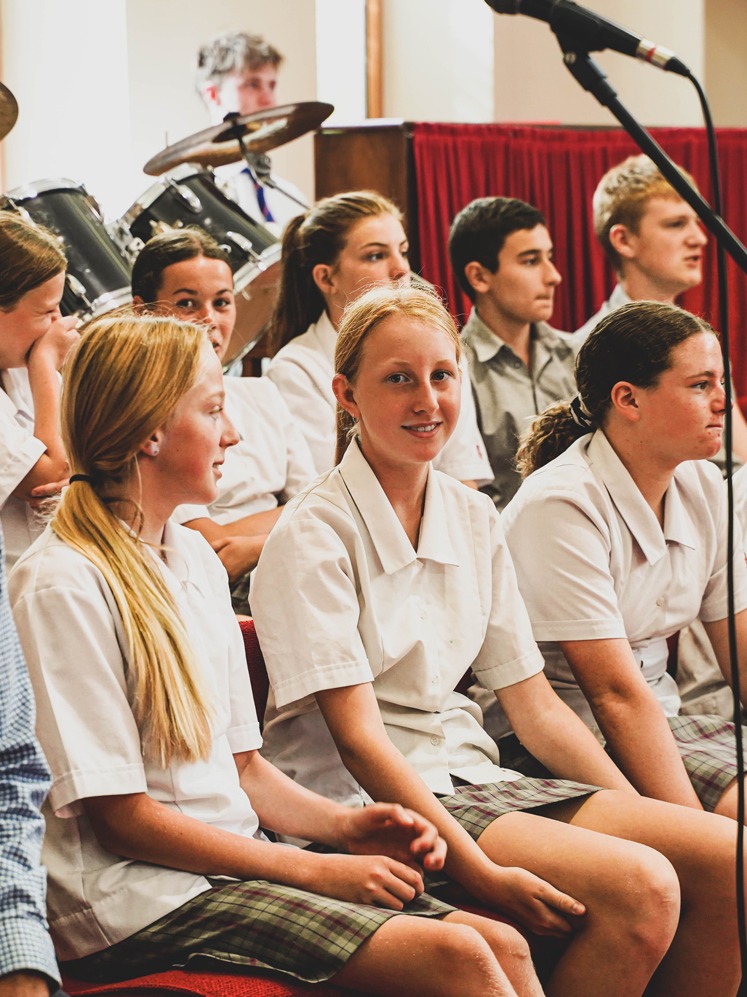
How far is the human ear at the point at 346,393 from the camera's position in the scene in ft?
6.84

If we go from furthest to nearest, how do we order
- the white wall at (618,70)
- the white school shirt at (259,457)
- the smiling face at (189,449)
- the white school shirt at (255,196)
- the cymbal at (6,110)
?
the white wall at (618,70), the white school shirt at (255,196), the cymbal at (6,110), the white school shirt at (259,457), the smiling face at (189,449)

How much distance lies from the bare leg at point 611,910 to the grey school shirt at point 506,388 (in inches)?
63.3

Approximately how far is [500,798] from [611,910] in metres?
0.25

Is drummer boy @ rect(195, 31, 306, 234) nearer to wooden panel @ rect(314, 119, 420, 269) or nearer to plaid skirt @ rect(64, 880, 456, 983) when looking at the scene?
wooden panel @ rect(314, 119, 420, 269)

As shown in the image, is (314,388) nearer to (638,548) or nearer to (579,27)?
(638,548)

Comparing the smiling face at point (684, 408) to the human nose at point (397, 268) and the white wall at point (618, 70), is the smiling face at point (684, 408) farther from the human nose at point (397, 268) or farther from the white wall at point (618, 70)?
the white wall at point (618, 70)

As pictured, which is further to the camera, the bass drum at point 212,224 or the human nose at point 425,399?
the bass drum at point 212,224

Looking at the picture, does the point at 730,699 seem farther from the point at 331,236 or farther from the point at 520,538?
the point at 331,236

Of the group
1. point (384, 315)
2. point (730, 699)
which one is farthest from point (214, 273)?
point (730, 699)

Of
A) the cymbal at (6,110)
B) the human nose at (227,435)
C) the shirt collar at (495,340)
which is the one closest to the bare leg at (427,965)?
the human nose at (227,435)

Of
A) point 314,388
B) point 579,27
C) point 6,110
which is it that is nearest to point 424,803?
point 579,27

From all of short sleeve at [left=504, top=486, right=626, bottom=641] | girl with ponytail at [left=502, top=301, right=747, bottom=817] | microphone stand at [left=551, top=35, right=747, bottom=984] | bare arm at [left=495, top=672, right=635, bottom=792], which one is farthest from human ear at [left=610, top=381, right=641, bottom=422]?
microphone stand at [left=551, top=35, right=747, bottom=984]

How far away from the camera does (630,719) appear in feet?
7.10

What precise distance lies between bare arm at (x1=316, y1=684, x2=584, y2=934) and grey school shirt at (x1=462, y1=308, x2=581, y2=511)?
1550 mm
